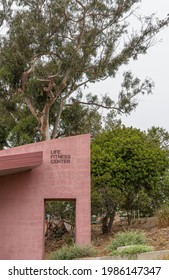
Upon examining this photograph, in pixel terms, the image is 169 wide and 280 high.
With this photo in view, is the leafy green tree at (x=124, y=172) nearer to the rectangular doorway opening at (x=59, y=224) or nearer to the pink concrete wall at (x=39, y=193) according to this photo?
the rectangular doorway opening at (x=59, y=224)

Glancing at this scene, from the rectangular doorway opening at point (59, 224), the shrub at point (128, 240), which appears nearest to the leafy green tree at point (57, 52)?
the rectangular doorway opening at point (59, 224)

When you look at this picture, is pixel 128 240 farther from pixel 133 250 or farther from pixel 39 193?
pixel 39 193

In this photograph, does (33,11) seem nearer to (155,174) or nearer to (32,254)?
(155,174)

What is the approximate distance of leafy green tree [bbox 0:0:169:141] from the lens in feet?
77.9

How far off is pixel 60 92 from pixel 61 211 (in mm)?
8230

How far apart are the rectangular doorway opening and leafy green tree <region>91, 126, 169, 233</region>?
1.31m

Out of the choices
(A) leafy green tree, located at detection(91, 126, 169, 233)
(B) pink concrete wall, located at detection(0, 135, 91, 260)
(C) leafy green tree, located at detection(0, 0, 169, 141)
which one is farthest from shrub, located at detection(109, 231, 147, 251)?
(C) leafy green tree, located at detection(0, 0, 169, 141)

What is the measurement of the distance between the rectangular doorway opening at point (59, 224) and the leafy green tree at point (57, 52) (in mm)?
5129

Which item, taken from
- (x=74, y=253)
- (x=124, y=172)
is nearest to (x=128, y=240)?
(x=74, y=253)

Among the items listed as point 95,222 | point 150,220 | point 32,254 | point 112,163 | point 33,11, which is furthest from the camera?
point 33,11

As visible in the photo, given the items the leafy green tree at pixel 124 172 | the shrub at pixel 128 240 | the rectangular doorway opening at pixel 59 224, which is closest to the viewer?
the shrub at pixel 128 240

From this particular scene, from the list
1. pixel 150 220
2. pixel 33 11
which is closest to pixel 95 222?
pixel 150 220

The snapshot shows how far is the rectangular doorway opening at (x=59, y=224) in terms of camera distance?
18.9 meters

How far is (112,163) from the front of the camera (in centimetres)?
1861
